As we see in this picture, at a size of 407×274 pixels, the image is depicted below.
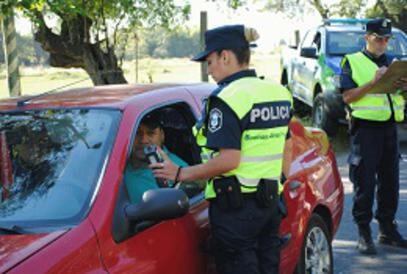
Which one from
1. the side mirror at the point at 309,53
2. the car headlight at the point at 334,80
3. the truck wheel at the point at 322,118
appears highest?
the side mirror at the point at 309,53

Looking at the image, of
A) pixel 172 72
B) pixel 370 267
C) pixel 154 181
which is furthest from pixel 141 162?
pixel 172 72

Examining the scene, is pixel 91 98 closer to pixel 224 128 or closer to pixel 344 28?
pixel 224 128

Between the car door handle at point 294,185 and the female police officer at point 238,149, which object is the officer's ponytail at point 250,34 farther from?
the car door handle at point 294,185

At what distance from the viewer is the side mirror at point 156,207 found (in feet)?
8.71

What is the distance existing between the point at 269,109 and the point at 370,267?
255 centimetres

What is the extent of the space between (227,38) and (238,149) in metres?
0.53

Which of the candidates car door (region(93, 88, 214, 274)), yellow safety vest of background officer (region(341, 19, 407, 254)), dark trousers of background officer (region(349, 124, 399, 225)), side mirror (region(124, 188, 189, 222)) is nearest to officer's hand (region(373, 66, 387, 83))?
yellow safety vest of background officer (region(341, 19, 407, 254))

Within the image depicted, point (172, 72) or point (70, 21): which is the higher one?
point (70, 21)

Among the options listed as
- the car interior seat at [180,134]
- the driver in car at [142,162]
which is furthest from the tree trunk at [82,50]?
the driver in car at [142,162]

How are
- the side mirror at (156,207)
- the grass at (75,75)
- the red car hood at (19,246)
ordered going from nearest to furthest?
the red car hood at (19,246)
the side mirror at (156,207)
the grass at (75,75)

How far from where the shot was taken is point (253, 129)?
3.10 metres

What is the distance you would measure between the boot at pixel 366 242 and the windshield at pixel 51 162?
306 cm

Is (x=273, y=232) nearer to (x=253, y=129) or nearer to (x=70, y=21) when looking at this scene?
(x=253, y=129)

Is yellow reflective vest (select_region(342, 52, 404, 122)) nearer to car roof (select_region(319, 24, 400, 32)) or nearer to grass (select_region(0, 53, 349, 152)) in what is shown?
grass (select_region(0, 53, 349, 152))
